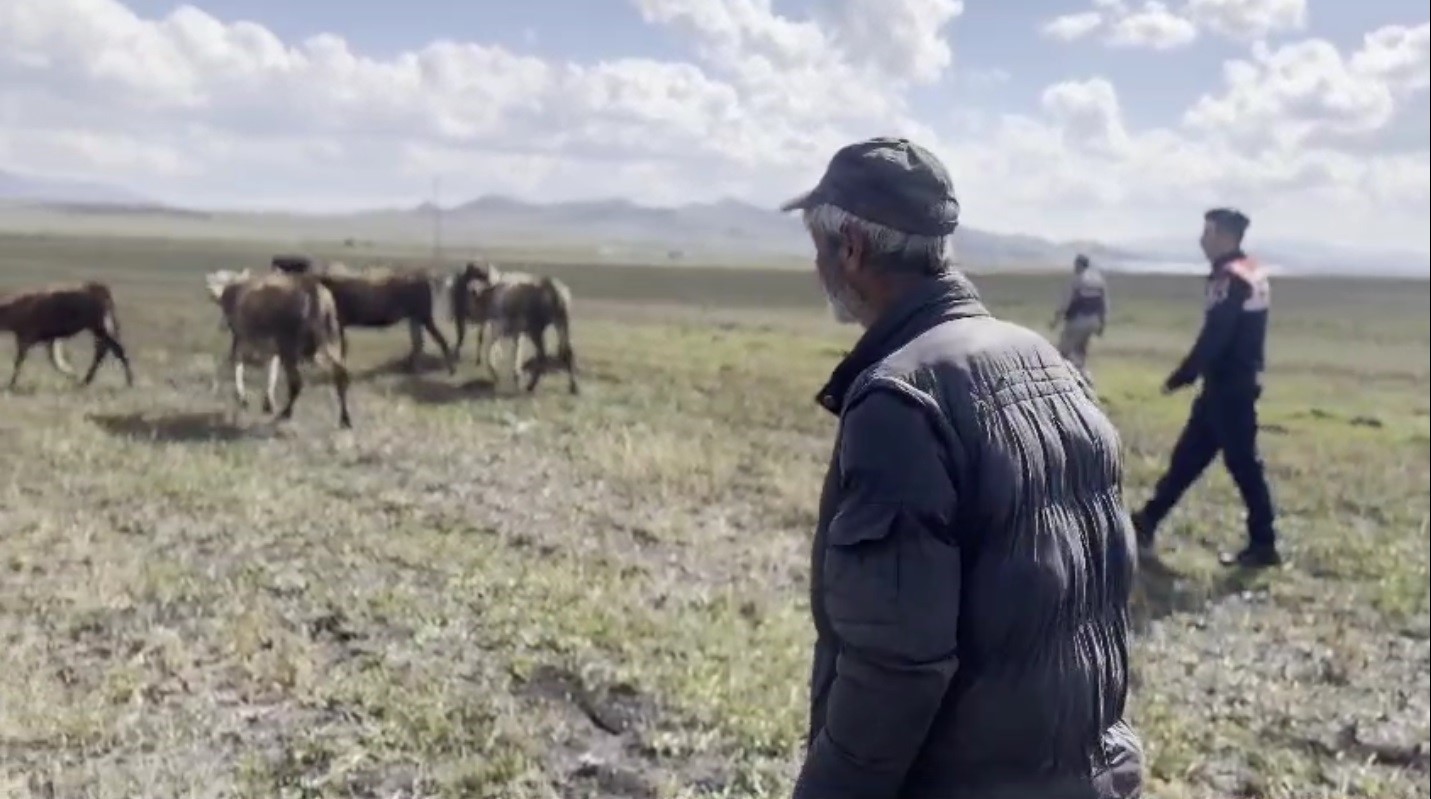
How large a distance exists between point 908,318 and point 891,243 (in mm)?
149

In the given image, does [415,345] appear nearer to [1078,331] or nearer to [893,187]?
[1078,331]

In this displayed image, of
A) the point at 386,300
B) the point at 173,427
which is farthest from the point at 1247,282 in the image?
the point at 386,300

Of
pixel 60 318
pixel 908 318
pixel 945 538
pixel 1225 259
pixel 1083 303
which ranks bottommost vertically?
pixel 60 318

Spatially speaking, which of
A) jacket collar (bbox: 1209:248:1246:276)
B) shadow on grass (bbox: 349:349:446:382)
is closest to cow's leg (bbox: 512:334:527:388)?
shadow on grass (bbox: 349:349:446:382)

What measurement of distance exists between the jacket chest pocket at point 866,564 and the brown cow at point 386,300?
51.0 ft

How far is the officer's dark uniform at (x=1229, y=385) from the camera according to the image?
8.15 m

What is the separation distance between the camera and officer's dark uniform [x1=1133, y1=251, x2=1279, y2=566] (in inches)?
321

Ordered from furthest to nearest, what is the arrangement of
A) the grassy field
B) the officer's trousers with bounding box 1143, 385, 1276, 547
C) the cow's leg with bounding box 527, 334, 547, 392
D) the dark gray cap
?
the cow's leg with bounding box 527, 334, 547, 392 → the officer's trousers with bounding box 1143, 385, 1276, 547 → the grassy field → the dark gray cap

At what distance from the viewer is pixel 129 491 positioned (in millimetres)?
8438

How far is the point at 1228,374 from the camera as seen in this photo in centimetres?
834

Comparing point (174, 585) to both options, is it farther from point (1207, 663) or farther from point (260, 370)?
point (260, 370)

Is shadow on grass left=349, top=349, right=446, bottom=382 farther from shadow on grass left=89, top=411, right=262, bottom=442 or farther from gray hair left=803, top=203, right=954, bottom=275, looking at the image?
gray hair left=803, top=203, right=954, bottom=275

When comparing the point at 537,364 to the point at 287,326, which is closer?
the point at 287,326

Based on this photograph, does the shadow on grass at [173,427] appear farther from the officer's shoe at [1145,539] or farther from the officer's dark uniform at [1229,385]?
the officer's dark uniform at [1229,385]
